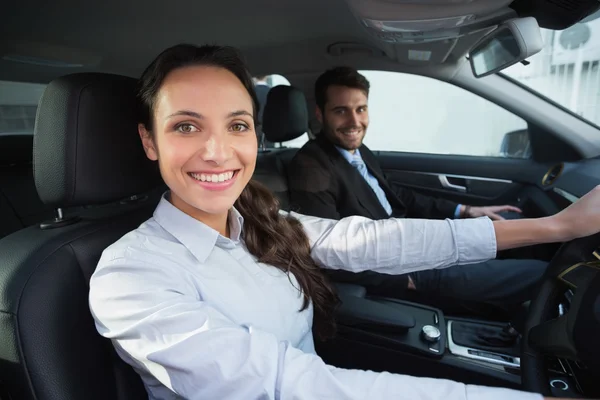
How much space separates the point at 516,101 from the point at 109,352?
84.2 inches

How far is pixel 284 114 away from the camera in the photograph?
249 cm

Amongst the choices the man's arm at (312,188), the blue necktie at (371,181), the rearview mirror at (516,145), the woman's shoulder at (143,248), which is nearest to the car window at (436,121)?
the rearview mirror at (516,145)

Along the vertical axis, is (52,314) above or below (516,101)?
below

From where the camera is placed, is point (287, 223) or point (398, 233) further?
point (287, 223)

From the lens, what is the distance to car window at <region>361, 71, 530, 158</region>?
2516 millimetres

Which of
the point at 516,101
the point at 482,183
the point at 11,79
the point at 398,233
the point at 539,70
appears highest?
the point at 11,79

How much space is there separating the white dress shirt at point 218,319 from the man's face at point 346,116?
1156 mm

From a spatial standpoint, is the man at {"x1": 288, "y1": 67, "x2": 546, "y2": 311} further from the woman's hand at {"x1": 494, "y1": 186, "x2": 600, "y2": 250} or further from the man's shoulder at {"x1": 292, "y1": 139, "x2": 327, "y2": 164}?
the woman's hand at {"x1": 494, "y1": 186, "x2": 600, "y2": 250}

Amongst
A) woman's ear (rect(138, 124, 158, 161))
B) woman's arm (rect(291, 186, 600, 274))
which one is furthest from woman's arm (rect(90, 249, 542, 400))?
woman's arm (rect(291, 186, 600, 274))

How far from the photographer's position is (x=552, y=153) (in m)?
2.23

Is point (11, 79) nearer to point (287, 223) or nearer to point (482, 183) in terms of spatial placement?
point (287, 223)

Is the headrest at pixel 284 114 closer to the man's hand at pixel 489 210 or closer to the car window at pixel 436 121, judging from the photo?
the car window at pixel 436 121

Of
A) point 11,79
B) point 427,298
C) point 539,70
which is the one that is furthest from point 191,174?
point 11,79

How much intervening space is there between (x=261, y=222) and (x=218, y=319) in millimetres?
534
